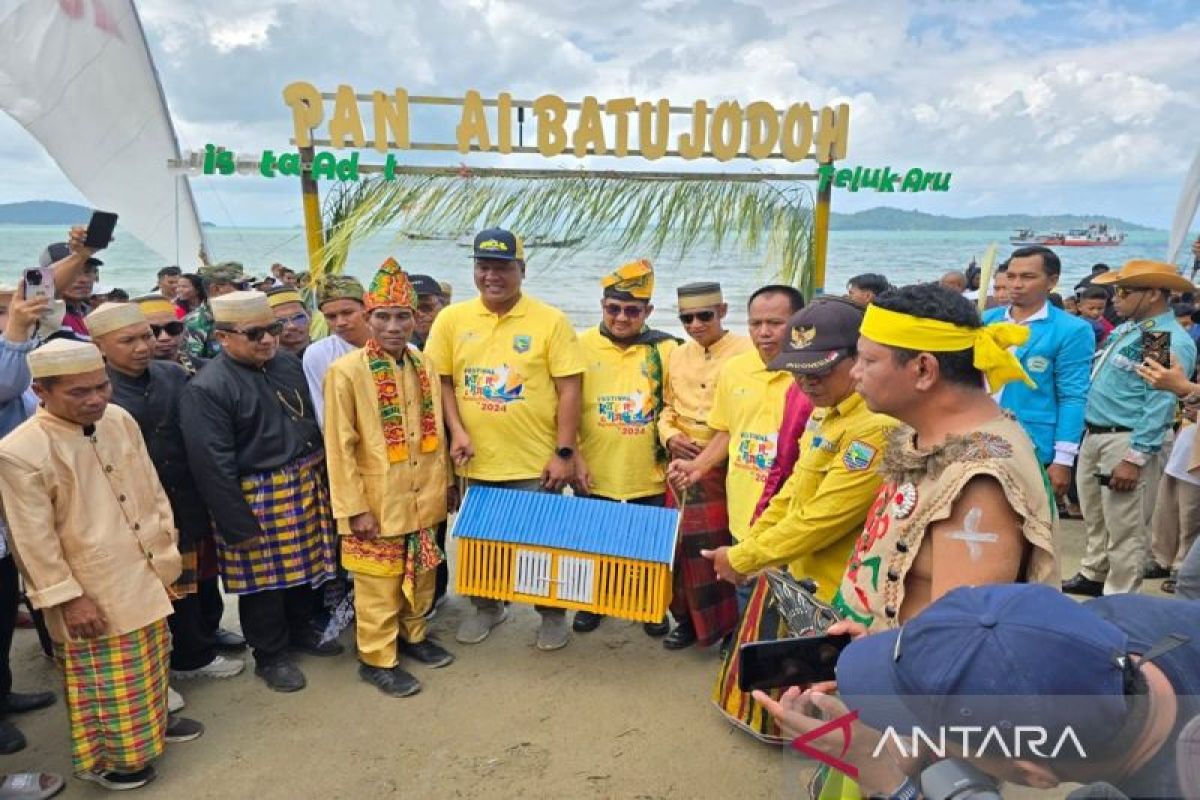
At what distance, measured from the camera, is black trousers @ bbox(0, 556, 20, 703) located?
3.12 metres

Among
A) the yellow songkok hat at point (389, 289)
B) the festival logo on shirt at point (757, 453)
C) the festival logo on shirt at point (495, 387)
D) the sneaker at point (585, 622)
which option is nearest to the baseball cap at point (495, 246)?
the yellow songkok hat at point (389, 289)

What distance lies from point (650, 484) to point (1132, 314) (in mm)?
2905

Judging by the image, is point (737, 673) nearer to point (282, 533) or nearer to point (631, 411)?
point (631, 411)

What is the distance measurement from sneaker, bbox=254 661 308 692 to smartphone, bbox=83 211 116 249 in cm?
214

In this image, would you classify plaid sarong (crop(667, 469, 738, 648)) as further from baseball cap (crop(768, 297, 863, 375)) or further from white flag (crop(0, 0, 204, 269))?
white flag (crop(0, 0, 204, 269))

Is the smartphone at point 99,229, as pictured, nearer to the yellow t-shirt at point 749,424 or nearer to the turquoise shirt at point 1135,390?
the yellow t-shirt at point 749,424

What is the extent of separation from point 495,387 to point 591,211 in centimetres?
324

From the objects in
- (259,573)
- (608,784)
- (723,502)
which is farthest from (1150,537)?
(259,573)

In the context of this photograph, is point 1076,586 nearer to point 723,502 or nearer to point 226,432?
point 723,502

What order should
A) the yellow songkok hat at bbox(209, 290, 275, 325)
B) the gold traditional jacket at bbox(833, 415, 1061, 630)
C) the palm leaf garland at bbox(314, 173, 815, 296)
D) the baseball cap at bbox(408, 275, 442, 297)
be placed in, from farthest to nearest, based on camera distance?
the palm leaf garland at bbox(314, 173, 815, 296), the baseball cap at bbox(408, 275, 442, 297), the yellow songkok hat at bbox(209, 290, 275, 325), the gold traditional jacket at bbox(833, 415, 1061, 630)

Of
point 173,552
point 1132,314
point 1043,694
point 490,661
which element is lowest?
point 490,661

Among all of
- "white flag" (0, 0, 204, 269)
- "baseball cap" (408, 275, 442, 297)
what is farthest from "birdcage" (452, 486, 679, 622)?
"white flag" (0, 0, 204, 269)

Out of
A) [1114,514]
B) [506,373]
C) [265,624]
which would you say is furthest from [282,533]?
[1114,514]

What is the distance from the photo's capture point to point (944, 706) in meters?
1.07
